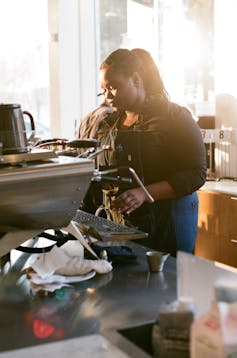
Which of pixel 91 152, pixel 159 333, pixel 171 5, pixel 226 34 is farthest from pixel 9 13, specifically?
pixel 159 333

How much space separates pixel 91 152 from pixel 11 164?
352 mm

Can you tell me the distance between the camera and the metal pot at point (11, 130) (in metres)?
1.72

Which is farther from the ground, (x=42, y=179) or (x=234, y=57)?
(x=234, y=57)

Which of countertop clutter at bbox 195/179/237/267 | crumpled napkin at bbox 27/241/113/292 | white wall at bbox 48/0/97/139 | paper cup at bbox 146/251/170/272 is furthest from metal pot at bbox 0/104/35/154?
white wall at bbox 48/0/97/139

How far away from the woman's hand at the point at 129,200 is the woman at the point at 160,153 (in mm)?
200

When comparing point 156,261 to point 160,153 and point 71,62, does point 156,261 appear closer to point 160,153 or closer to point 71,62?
point 160,153

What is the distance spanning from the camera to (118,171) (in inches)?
74.5

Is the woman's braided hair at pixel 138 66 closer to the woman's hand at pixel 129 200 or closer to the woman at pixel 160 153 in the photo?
the woman at pixel 160 153

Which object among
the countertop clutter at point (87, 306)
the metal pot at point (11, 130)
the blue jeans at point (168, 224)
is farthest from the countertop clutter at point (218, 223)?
the metal pot at point (11, 130)

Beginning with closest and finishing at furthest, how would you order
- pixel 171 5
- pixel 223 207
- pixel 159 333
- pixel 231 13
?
pixel 159 333 < pixel 223 207 < pixel 231 13 < pixel 171 5

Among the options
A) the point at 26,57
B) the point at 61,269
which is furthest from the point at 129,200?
the point at 26,57

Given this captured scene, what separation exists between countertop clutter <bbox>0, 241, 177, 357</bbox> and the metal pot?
426 mm

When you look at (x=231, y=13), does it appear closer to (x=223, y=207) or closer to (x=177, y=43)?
(x=177, y=43)

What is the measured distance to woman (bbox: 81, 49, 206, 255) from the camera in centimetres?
244
